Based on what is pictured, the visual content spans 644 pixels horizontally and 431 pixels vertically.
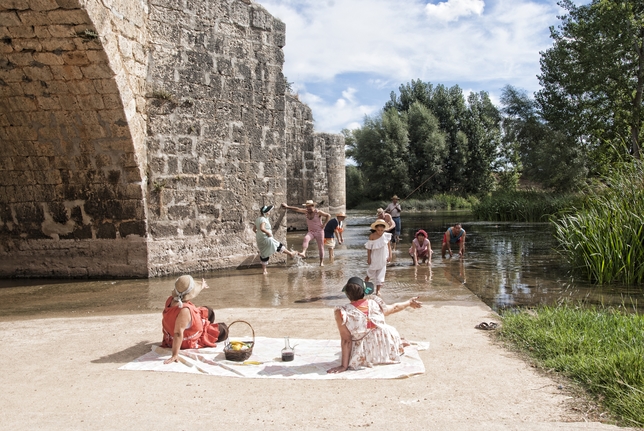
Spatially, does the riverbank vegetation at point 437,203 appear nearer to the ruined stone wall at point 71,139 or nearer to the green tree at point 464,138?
the green tree at point 464,138

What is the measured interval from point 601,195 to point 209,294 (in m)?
7.43

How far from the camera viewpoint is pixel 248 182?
11.0 metres

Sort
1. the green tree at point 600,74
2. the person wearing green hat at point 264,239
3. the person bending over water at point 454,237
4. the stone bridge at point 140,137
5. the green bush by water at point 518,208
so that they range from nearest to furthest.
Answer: the stone bridge at point 140,137, the person wearing green hat at point 264,239, the person bending over water at point 454,237, the green bush by water at point 518,208, the green tree at point 600,74

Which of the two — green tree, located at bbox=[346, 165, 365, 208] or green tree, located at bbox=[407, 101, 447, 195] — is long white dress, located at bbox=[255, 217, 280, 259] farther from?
green tree, located at bbox=[346, 165, 365, 208]

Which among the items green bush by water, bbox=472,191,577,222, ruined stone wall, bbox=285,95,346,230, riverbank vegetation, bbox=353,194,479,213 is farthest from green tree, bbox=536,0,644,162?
ruined stone wall, bbox=285,95,346,230

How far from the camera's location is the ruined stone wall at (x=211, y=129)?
9.79 m

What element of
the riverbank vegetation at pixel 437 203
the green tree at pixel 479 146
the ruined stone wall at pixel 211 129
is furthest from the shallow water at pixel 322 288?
the green tree at pixel 479 146

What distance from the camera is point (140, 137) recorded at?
371 inches

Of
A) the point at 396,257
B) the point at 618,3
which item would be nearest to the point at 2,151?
the point at 396,257

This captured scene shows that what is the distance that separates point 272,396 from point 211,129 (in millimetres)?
6979

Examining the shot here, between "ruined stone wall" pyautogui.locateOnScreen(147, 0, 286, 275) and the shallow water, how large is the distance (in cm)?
69

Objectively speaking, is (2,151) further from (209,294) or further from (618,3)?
(618,3)

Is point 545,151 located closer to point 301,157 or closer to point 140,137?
point 301,157

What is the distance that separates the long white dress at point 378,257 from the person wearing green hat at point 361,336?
2.85m
